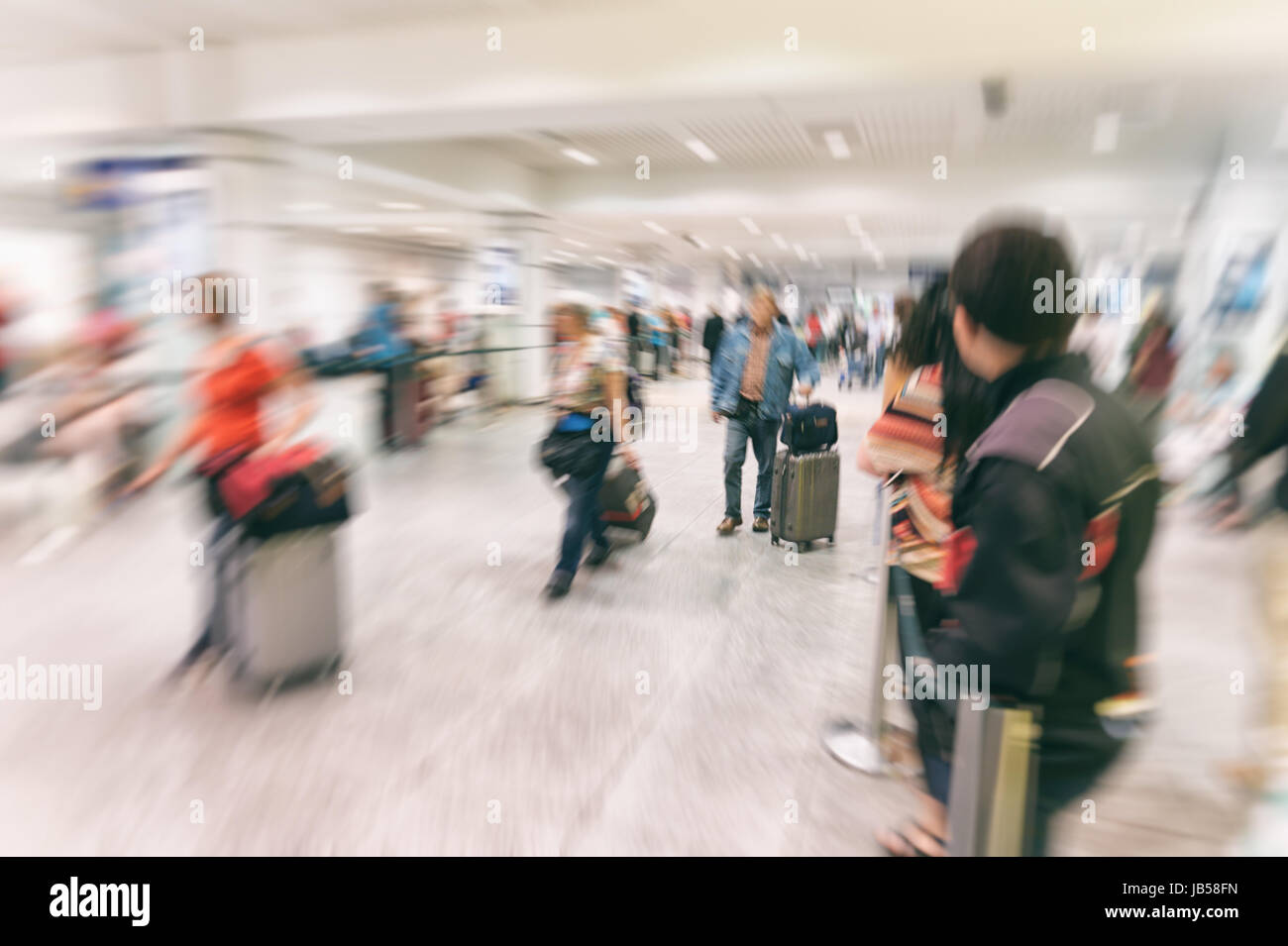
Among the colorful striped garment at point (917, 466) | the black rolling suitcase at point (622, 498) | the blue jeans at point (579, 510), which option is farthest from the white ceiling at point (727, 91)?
the colorful striped garment at point (917, 466)

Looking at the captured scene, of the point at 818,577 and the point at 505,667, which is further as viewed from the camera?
the point at 818,577

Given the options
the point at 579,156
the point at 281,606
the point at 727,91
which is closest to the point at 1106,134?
the point at 727,91

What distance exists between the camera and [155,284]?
7.84 metres

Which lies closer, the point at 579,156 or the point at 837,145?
the point at 837,145

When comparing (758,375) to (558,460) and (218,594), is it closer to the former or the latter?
(558,460)

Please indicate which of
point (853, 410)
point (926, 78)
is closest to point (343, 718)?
point (926, 78)

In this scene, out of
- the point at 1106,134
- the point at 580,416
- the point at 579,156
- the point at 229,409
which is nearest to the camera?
the point at 229,409

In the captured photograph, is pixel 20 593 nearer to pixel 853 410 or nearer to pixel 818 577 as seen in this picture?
pixel 818 577

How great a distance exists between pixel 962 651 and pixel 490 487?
6.22 metres

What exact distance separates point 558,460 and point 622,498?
0.98 meters

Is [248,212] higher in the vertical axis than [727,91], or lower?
lower

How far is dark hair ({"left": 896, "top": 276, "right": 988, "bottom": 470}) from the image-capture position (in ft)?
6.24

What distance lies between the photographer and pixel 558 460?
446cm

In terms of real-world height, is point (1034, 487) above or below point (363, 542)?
above
